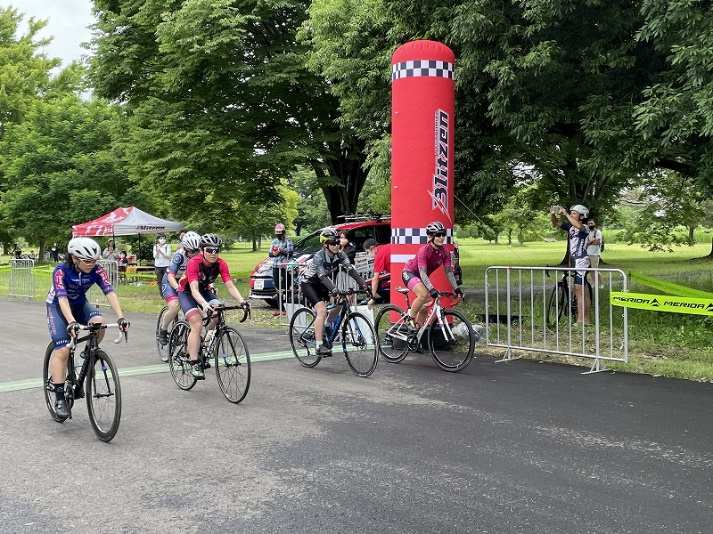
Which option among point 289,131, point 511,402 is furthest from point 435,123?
point 289,131

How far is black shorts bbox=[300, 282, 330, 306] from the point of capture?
9.24m

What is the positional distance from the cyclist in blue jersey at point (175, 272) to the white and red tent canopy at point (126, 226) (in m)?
18.0

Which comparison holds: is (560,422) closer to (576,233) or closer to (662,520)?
(662,520)

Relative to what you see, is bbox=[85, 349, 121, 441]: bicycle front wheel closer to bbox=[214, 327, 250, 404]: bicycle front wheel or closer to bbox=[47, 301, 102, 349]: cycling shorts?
bbox=[47, 301, 102, 349]: cycling shorts

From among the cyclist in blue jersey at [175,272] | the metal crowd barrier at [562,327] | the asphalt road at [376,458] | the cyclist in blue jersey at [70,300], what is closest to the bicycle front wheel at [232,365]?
the asphalt road at [376,458]

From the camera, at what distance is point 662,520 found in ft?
13.6

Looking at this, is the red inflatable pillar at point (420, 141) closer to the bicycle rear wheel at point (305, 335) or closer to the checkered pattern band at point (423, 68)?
the checkered pattern band at point (423, 68)

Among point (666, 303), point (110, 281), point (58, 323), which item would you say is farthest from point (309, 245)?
point (58, 323)

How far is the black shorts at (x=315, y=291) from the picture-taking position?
30.3 feet

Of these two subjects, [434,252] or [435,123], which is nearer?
[434,252]

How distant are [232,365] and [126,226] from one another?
816 inches

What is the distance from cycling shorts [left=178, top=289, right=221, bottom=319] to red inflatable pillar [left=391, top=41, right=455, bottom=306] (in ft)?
12.0

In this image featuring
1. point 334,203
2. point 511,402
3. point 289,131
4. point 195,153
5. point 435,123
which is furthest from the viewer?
point 334,203

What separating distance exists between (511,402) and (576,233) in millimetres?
5267
